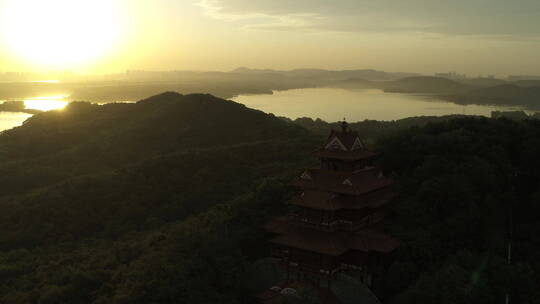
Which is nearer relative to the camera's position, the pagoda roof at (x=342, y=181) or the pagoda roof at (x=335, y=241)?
the pagoda roof at (x=335, y=241)

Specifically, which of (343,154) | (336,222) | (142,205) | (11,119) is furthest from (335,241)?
(11,119)

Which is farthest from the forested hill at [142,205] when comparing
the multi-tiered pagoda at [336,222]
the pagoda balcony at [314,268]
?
Answer: the multi-tiered pagoda at [336,222]

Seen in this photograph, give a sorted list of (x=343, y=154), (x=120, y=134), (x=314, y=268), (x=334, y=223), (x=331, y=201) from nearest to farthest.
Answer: (x=314, y=268) → (x=331, y=201) → (x=334, y=223) → (x=343, y=154) → (x=120, y=134)

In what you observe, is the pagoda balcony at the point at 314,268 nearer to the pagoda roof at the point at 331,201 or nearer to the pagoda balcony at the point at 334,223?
the pagoda balcony at the point at 334,223

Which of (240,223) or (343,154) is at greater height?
(343,154)

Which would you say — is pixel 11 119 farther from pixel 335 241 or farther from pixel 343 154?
pixel 335 241

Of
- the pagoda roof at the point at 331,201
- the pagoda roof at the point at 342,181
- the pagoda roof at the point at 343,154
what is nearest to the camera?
the pagoda roof at the point at 331,201

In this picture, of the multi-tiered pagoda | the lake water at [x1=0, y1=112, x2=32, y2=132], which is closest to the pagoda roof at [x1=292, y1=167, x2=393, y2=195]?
the multi-tiered pagoda
